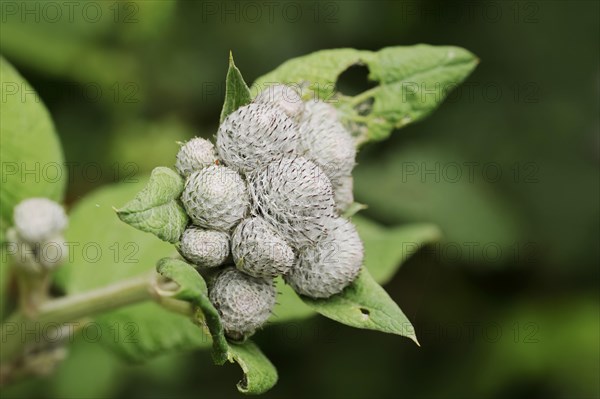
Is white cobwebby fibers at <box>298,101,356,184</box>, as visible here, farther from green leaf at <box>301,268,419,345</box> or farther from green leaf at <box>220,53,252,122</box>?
green leaf at <box>301,268,419,345</box>

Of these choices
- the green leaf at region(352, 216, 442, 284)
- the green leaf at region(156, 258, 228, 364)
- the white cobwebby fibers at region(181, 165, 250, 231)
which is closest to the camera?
the green leaf at region(156, 258, 228, 364)

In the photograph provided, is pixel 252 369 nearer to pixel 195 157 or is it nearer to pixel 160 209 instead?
pixel 160 209

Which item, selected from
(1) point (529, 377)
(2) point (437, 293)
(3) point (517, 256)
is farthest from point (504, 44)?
(1) point (529, 377)

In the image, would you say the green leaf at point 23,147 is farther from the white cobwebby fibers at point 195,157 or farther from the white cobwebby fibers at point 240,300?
the white cobwebby fibers at point 240,300

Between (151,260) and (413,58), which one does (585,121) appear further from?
(151,260)

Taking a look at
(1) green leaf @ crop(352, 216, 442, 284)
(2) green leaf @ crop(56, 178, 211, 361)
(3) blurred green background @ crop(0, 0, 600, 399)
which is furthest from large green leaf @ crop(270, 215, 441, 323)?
(3) blurred green background @ crop(0, 0, 600, 399)
